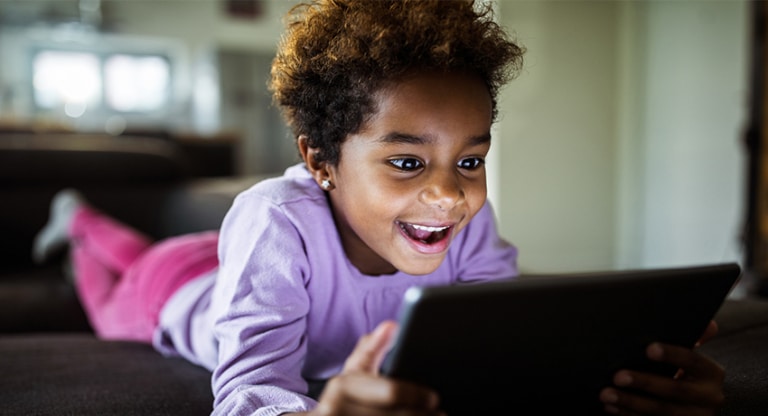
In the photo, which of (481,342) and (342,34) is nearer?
(481,342)

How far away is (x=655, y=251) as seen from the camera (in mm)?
4078

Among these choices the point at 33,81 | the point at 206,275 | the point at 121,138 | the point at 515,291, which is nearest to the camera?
the point at 515,291

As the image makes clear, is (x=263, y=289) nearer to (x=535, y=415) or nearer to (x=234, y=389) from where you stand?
(x=234, y=389)

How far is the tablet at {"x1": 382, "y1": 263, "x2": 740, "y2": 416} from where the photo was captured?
401 millimetres

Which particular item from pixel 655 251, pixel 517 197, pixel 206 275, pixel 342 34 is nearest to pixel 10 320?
pixel 206 275

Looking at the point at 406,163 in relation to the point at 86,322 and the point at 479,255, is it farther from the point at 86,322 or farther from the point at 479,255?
the point at 86,322

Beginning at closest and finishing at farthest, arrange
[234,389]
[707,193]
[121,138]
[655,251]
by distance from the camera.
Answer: [234,389] < [121,138] < [707,193] < [655,251]

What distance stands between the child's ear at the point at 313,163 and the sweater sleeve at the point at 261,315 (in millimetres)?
62

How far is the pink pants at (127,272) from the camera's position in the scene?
Answer: 4.21 ft

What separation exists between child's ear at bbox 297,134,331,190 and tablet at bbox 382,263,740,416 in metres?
0.36

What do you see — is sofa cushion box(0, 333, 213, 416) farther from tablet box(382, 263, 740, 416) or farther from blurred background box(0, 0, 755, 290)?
blurred background box(0, 0, 755, 290)

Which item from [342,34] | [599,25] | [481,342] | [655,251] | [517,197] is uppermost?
[599,25]

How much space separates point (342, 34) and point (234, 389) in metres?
0.37

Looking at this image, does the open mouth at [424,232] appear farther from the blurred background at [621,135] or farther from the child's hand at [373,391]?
the blurred background at [621,135]
